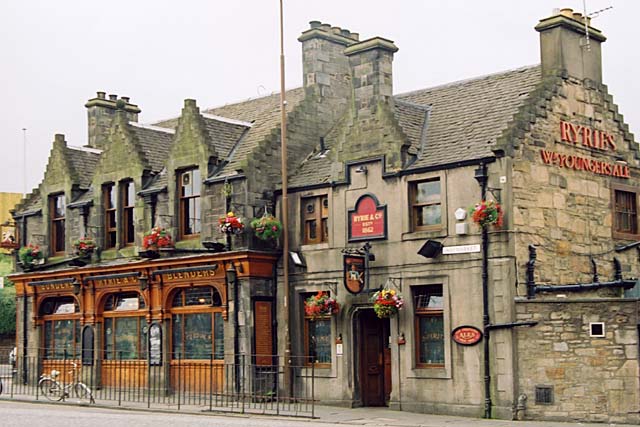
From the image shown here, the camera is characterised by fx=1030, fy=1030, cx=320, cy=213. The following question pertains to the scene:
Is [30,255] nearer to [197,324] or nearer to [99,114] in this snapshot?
[99,114]

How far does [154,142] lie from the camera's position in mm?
33719

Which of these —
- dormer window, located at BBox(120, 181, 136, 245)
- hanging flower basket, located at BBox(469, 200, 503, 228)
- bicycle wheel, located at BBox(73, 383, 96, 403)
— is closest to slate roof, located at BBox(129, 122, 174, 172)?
dormer window, located at BBox(120, 181, 136, 245)

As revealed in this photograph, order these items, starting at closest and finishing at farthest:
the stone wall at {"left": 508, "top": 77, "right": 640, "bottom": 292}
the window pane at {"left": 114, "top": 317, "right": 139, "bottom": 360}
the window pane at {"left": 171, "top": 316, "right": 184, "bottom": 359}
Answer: the stone wall at {"left": 508, "top": 77, "right": 640, "bottom": 292}, the window pane at {"left": 171, "top": 316, "right": 184, "bottom": 359}, the window pane at {"left": 114, "top": 317, "right": 139, "bottom": 360}

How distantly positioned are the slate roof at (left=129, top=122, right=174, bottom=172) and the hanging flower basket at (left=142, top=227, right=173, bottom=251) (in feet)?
9.60

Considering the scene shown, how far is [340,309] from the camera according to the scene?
27312 mm

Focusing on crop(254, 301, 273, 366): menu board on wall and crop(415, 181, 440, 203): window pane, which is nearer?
crop(415, 181, 440, 203): window pane

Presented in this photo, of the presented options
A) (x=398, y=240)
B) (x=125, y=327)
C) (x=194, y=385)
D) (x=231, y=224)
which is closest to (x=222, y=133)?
(x=231, y=224)

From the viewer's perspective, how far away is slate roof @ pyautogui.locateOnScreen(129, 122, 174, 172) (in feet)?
108

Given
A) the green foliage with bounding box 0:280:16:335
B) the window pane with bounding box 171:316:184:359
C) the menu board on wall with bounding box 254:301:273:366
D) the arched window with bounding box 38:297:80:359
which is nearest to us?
the menu board on wall with bounding box 254:301:273:366

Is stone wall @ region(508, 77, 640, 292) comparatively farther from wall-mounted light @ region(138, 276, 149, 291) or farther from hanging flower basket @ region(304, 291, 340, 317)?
wall-mounted light @ region(138, 276, 149, 291)

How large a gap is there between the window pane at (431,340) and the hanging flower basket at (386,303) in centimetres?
81

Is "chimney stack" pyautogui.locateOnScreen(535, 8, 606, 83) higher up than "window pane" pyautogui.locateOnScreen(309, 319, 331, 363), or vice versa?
"chimney stack" pyautogui.locateOnScreen(535, 8, 606, 83)

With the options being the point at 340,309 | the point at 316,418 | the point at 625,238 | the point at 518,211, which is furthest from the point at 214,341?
the point at 625,238

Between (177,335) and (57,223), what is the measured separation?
8.28 meters
